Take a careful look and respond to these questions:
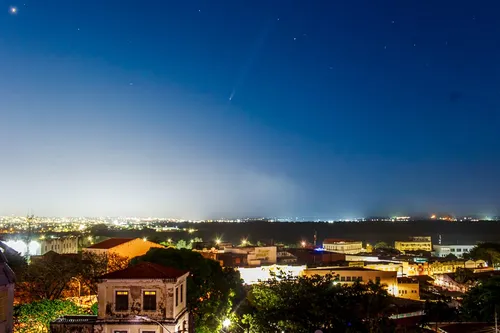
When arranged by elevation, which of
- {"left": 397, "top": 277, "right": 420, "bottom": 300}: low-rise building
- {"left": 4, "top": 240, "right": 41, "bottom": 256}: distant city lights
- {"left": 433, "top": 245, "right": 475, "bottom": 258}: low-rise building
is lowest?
{"left": 433, "top": 245, "right": 475, "bottom": 258}: low-rise building

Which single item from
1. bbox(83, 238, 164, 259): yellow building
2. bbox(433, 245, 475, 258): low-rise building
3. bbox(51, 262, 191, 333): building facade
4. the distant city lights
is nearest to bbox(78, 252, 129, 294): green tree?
bbox(83, 238, 164, 259): yellow building

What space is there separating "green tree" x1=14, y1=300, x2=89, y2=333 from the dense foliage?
7.50 meters

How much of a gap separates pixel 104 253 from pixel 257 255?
25242 millimetres

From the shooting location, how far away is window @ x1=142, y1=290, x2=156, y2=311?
16375 mm

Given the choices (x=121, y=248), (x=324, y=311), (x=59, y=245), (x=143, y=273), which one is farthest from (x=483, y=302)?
(x=59, y=245)

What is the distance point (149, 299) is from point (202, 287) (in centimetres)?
465

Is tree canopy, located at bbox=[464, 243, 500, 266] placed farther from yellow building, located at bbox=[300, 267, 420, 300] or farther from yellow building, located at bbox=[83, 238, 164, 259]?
yellow building, located at bbox=[83, 238, 164, 259]

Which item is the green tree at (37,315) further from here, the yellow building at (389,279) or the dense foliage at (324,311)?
the yellow building at (389,279)

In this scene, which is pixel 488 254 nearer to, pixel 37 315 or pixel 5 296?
pixel 37 315

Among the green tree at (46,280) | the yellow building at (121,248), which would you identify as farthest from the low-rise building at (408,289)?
the green tree at (46,280)

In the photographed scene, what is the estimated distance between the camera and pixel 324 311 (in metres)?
15.6

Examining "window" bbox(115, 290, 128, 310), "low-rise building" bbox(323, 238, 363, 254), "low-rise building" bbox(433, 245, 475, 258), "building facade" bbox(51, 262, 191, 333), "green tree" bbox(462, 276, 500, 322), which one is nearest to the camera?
"building facade" bbox(51, 262, 191, 333)

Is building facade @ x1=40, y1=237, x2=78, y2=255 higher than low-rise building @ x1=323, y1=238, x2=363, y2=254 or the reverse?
higher

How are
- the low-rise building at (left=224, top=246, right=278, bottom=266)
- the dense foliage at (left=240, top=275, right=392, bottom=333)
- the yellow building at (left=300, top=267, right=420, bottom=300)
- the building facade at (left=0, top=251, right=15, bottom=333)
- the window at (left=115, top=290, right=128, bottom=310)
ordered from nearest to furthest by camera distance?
1. the building facade at (left=0, top=251, right=15, bottom=333)
2. the dense foliage at (left=240, top=275, right=392, bottom=333)
3. the window at (left=115, top=290, right=128, bottom=310)
4. the yellow building at (left=300, top=267, right=420, bottom=300)
5. the low-rise building at (left=224, top=246, right=278, bottom=266)
